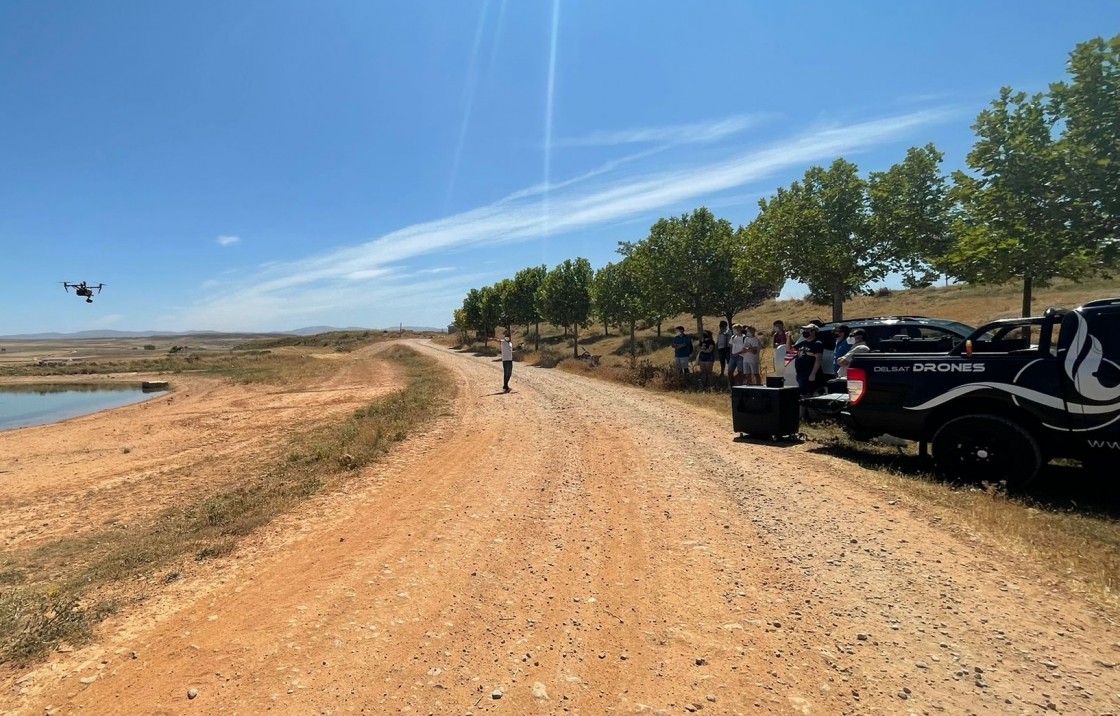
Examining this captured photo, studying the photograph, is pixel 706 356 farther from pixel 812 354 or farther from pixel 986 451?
pixel 986 451

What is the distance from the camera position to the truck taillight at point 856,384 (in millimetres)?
7227

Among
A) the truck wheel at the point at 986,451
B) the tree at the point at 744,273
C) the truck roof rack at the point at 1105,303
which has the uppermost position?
the tree at the point at 744,273

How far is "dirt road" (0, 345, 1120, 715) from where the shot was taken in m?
2.96

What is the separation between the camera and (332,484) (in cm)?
798

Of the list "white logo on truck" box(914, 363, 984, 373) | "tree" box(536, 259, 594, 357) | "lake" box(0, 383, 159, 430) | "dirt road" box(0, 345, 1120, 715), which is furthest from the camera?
"tree" box(536, 259, 594, 357)

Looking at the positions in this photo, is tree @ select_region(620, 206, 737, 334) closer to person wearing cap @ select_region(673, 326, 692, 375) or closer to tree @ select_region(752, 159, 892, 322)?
tree @ select_region(752, 159, 892, 322)

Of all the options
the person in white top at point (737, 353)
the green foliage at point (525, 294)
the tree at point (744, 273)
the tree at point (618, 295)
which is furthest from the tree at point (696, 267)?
the green foliage at point (525, 294)

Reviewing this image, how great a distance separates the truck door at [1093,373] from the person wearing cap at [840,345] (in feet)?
13.7

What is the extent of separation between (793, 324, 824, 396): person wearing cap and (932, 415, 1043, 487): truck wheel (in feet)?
12.8

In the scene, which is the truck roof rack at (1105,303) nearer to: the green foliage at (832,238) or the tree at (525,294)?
the green foliage at (832,238)

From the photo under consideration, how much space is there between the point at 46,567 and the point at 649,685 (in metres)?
6.79

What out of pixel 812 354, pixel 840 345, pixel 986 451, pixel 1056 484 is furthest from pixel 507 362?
pixel 1056 484

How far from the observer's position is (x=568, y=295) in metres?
41.8

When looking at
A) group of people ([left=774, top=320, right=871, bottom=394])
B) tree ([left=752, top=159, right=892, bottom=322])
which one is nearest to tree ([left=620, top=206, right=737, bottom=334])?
tree ([left=752, top=159, right=892, bottom=322])
